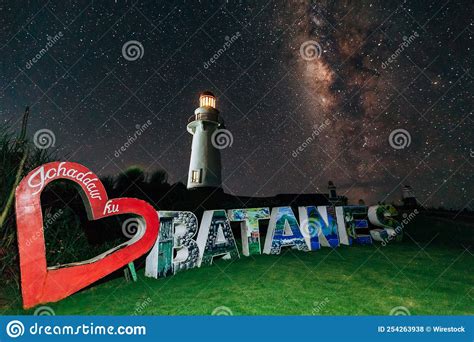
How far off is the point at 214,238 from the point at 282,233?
267 cm

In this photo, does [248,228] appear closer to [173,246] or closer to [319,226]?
[173,246]

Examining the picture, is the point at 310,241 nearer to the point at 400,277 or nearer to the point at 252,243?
the point at 252,243

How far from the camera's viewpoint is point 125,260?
22.4 ft

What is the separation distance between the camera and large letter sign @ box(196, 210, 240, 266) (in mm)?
8773

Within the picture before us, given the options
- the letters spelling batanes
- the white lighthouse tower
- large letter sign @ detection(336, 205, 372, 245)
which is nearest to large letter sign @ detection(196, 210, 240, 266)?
the letters spelling batanes

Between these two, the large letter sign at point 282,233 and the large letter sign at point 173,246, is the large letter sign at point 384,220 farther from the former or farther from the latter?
the large letter sign at point 173,246

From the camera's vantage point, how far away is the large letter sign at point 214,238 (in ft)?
28.8

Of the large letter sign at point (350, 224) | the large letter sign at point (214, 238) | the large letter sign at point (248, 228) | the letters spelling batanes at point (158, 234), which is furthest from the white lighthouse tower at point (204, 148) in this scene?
the large letter sign at point (214, 238)

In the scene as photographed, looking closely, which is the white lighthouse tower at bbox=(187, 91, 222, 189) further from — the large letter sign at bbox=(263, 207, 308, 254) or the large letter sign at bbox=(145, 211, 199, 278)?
the large letter sign at bbox=(145, 211, 199, 278)

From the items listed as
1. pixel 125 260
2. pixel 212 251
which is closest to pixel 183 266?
pixel 212 251

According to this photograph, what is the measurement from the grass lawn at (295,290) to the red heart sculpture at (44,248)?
0.39 metres

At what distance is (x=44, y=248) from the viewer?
6004mm

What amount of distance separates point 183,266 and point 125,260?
6.10 feet

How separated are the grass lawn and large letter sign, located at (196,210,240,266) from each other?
0.35 meters
